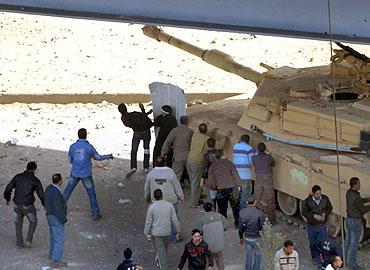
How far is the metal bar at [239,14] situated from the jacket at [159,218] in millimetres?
2857

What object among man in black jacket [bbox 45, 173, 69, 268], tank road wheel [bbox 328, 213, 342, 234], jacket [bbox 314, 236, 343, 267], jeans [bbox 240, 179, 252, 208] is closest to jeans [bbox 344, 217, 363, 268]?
jacket [bbox 314, 236, 343, 267]

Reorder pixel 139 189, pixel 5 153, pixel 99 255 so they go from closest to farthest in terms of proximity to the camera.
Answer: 1. pixel 99 255
2. pixel 139 189
3. pixel 5 153

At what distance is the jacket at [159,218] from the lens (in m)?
14.4

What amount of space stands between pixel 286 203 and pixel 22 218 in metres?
3.91

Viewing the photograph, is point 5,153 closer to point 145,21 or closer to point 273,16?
point 145,21

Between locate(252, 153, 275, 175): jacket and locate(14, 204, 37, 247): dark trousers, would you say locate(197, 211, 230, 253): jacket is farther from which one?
locate(14, 204, 37, 247): dark trousers

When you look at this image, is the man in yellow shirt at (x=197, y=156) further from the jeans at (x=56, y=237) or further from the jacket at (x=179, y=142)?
the jeans at (x=56, y=237)

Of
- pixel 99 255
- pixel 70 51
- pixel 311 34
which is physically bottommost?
pixel 99 255

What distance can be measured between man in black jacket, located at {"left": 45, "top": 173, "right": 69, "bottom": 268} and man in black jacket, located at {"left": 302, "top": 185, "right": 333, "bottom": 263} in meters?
3.10

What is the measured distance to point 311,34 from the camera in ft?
52.1

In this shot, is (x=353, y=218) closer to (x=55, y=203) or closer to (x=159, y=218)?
(x=159, y=218)

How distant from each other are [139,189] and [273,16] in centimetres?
399

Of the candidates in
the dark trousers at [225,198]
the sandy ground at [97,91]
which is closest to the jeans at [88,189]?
the sandy ground at [97,91]

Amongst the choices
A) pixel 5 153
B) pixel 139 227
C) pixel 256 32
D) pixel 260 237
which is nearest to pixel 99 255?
pixel 139 227
